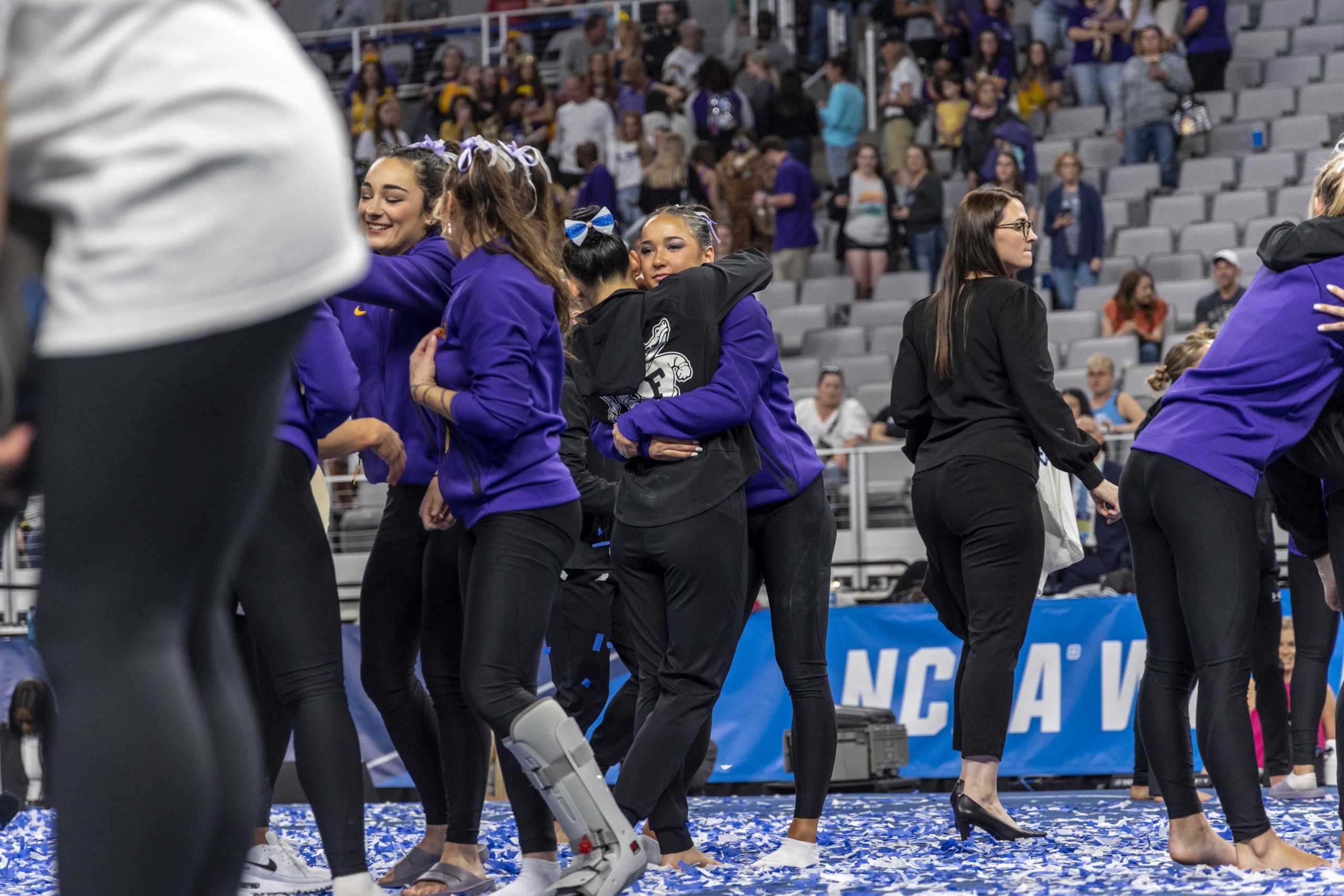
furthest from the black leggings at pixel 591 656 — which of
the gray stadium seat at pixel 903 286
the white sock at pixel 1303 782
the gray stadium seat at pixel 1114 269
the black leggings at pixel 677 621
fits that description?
the gray stadium seat at pixel 1114 269

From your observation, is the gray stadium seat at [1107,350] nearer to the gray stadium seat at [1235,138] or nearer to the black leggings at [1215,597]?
the gray stadium seat at [1235,138]

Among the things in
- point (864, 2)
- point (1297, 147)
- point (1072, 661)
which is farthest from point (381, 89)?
point (1072, 661)

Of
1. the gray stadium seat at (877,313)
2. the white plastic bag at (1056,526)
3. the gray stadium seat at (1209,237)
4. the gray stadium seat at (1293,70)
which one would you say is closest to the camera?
the white plastic bag at (1056,526)

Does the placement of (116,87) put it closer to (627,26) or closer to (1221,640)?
(1221,640)

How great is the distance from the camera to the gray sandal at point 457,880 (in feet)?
12.5

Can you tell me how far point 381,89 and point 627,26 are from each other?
267 cm

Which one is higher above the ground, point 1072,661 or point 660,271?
point 660,271

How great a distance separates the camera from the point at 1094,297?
11883 millimetres

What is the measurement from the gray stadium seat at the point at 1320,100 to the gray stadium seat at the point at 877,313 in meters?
3.90

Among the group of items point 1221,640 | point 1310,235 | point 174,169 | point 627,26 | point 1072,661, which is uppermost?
point 627,26

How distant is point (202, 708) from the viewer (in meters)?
1.52

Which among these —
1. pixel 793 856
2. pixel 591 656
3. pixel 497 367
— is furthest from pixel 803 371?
pixel 497 367

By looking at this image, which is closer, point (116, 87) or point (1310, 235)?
point (116, 87)

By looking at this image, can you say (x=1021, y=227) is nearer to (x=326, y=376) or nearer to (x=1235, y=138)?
(x=326, y=376)
